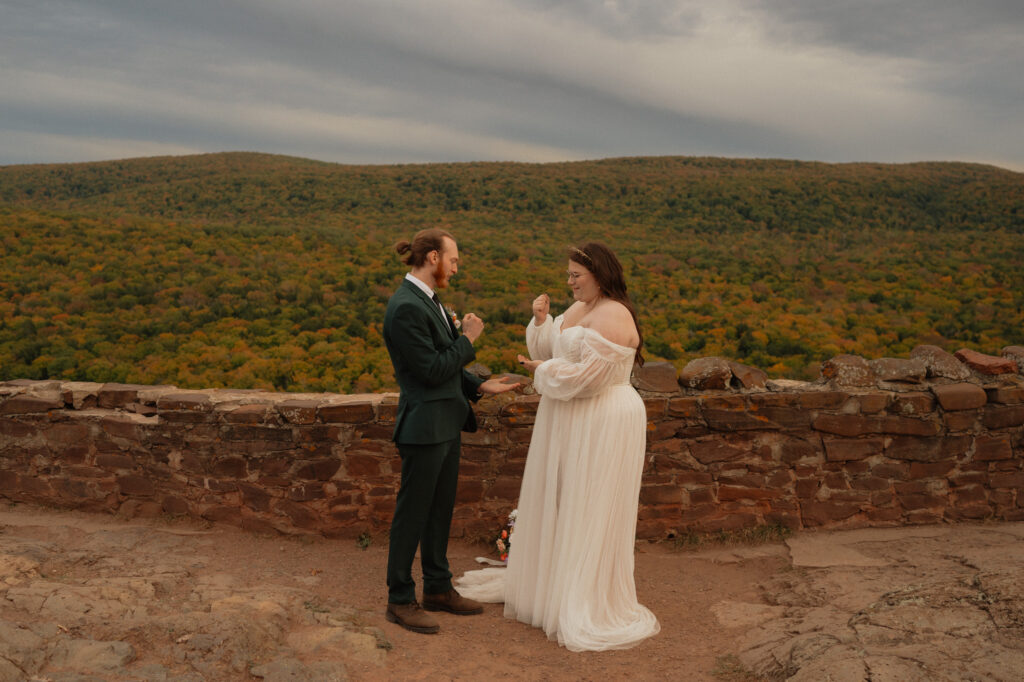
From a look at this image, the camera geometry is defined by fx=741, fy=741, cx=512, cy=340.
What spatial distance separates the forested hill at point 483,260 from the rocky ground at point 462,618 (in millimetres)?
7536

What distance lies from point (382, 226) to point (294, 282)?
605 inches

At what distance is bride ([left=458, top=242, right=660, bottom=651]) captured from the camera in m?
3.91

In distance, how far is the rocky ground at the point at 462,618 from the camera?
315 centimetres

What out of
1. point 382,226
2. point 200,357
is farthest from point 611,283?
point 382,226

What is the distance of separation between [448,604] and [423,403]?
125cm

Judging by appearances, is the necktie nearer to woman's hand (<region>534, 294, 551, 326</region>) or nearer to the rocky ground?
woman's hand (<region>534, 294, 551, 326</region>)

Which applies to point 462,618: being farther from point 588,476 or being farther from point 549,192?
point 549,192

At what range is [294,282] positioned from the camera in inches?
945

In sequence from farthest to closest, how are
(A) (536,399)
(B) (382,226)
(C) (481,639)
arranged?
1. (B) (382,226)
2. (A) (536,399)
3. (C) (481,639)

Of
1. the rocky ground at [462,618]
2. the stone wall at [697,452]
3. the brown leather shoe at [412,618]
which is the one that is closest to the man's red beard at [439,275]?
the stone wall at [697,452]

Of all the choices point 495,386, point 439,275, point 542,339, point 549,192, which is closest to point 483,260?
point 549,192

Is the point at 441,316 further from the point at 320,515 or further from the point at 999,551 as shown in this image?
the point at 999,551

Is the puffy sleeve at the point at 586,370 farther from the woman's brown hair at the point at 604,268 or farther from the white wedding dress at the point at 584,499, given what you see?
the woman's brown hair at the point at 604,268

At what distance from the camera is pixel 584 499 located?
13.1 feet
